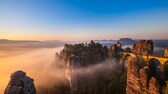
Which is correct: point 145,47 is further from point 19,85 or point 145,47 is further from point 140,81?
point 19,85

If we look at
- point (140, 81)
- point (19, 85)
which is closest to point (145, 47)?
point (140, 81)

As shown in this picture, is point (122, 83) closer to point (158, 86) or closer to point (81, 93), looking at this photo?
point (81, 93)

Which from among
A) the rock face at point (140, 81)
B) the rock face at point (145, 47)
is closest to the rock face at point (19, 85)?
the rock face at point (140, 81)

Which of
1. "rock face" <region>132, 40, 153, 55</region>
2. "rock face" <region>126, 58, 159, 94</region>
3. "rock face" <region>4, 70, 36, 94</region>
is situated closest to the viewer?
"rock face" <region>4, 70, 36, 94</region>

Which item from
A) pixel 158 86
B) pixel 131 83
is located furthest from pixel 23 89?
pixel 131 83

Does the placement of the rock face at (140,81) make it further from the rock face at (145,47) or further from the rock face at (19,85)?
the rock face at (19,85)

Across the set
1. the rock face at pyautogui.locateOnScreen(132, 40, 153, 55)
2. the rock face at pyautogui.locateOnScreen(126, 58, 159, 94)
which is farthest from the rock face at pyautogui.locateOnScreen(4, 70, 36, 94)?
the rock face at pyautogui.locateOnScreen(132, 40, 153, 55)

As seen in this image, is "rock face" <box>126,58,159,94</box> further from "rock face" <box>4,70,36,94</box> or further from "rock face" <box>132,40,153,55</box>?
"rock face" <box>4,70,36,94</box>
